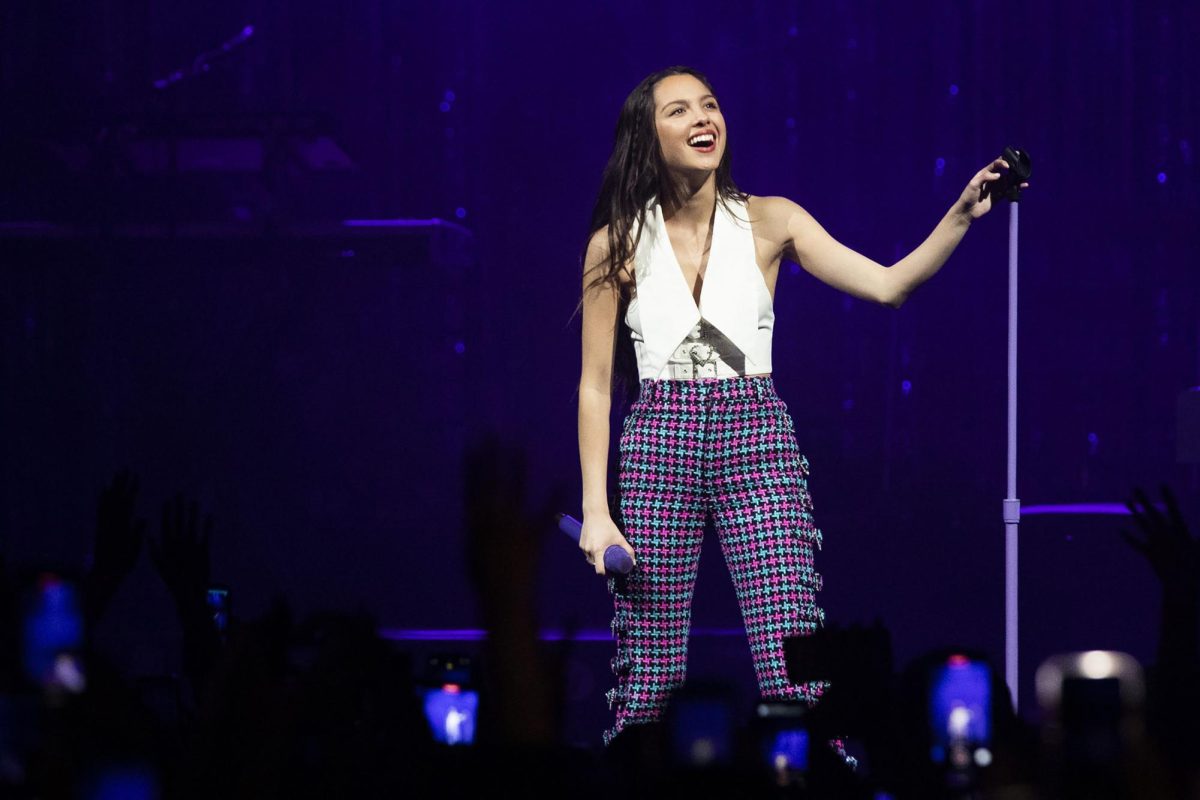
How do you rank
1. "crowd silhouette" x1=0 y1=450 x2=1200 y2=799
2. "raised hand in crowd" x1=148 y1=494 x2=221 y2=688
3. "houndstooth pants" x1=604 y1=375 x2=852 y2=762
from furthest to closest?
"houndstooth pants" x1=604 y1=375 x2=852 y2=762
"raised hand in crowd" x1=148 y1=494 x2=221 y2=688
"crowd silhouette" x1=0 y1=450 x2=1200 y2=799

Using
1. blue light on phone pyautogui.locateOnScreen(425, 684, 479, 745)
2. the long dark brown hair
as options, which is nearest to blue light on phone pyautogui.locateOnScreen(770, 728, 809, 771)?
blue light on phone pyautogui.locateOnScreen(425, 684, 479, 745)

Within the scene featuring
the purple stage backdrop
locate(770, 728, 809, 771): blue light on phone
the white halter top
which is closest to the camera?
locate(770, 728, 809, 771): blue light on phone

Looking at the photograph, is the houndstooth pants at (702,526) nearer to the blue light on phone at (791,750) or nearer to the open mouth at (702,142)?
the open mouth at (702,142)

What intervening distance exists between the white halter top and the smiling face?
133 mm

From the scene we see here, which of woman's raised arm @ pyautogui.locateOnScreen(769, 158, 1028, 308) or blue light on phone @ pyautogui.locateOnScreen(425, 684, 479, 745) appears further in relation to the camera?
woman's raised arm @ pyautogui.locateOnScreen(769, 158, 1028, 308)

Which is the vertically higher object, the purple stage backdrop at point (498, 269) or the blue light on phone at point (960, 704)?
the purple stage backdrop at point (498, 269)

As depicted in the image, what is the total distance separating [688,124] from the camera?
280cm

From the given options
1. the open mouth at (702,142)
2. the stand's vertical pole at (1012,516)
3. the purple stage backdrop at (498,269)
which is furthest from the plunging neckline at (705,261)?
the purple stage backdrop at (498,269)

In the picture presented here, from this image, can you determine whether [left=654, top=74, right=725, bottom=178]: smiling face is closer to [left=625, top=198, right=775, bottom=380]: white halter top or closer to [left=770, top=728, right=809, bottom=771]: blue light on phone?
[left=625, top=198, right=775, bottom=380]: white halter top

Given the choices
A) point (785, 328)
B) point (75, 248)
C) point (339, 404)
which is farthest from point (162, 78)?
point (785, 328)

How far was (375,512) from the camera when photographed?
627cm

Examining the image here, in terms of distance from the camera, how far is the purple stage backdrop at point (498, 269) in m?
5.98

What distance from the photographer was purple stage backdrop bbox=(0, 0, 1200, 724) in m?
5.98

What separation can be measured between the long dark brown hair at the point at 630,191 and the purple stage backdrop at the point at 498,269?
3040 millimetres
